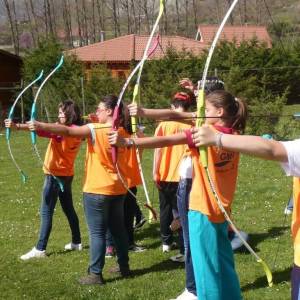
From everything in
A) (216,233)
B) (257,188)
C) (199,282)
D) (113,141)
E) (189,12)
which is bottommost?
(257,188)

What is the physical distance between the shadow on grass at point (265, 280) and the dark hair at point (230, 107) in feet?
4.69

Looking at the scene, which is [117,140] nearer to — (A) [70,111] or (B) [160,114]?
(B) [160,114]

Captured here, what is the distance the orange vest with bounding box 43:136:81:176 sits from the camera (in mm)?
5094

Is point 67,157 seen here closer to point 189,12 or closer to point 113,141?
point 113,141

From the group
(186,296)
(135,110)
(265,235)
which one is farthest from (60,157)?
(265,235)

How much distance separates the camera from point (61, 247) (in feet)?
18.1

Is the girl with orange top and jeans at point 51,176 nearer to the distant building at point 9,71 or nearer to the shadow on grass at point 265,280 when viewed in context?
the shadow on grass at point 265,280

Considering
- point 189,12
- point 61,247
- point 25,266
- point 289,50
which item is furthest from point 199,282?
point 189,12

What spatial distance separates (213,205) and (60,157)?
7.38 ft

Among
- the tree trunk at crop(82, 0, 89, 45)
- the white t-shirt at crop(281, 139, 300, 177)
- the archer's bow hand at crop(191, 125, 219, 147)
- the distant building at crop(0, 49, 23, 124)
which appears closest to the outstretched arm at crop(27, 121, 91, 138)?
the archer's bow hand at crop(191, 125, 219, 147)

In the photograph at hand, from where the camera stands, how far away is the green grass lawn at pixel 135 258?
4.16m

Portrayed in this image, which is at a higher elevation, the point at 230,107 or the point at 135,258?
the point at 230,107

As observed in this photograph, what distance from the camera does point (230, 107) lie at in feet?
10.4

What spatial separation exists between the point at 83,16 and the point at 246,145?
54.5m
